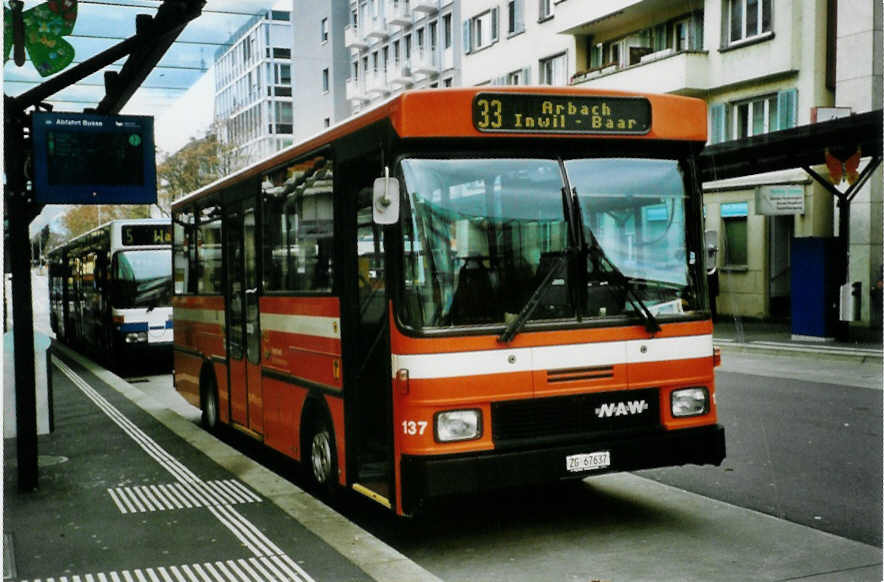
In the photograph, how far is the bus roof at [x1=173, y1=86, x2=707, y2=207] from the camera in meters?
6.14

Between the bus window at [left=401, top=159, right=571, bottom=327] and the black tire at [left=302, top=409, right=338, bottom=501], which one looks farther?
the black tire at [left=302, top=409, right=338, bottom=501]

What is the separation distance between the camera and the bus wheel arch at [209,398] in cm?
1154

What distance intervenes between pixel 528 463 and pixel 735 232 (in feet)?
85.6

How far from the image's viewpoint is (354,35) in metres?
39.4

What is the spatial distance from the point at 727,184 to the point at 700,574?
26.3 m

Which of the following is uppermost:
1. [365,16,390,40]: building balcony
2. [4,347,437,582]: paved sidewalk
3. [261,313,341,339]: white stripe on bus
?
[365,16,390,40]: building balcony

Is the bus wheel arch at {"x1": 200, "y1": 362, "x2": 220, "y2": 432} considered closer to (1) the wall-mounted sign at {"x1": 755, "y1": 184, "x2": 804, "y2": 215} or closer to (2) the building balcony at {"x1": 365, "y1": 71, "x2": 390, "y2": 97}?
(1) the wall-mounted sign at {"x1": 755, "y1": 184, "x2": 804, "y2": 215}

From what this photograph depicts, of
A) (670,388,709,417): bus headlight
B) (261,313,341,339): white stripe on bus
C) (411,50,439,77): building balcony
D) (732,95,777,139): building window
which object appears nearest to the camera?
(670,388,709,417): bus headlight

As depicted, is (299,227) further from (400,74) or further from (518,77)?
(400,74)

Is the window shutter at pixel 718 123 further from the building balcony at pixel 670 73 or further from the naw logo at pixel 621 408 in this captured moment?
the naw logo at pixel 621 408

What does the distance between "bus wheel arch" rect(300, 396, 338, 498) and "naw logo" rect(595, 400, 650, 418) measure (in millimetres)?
2044

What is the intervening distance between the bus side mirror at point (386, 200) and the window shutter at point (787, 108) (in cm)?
2398

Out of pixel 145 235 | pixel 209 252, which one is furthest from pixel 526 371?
pixel 145 235

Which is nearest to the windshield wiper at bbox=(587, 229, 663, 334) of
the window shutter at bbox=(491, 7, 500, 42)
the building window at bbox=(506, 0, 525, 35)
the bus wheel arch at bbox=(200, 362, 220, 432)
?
the bus wheel arch at bbox=(200, 362, 220, 432)
